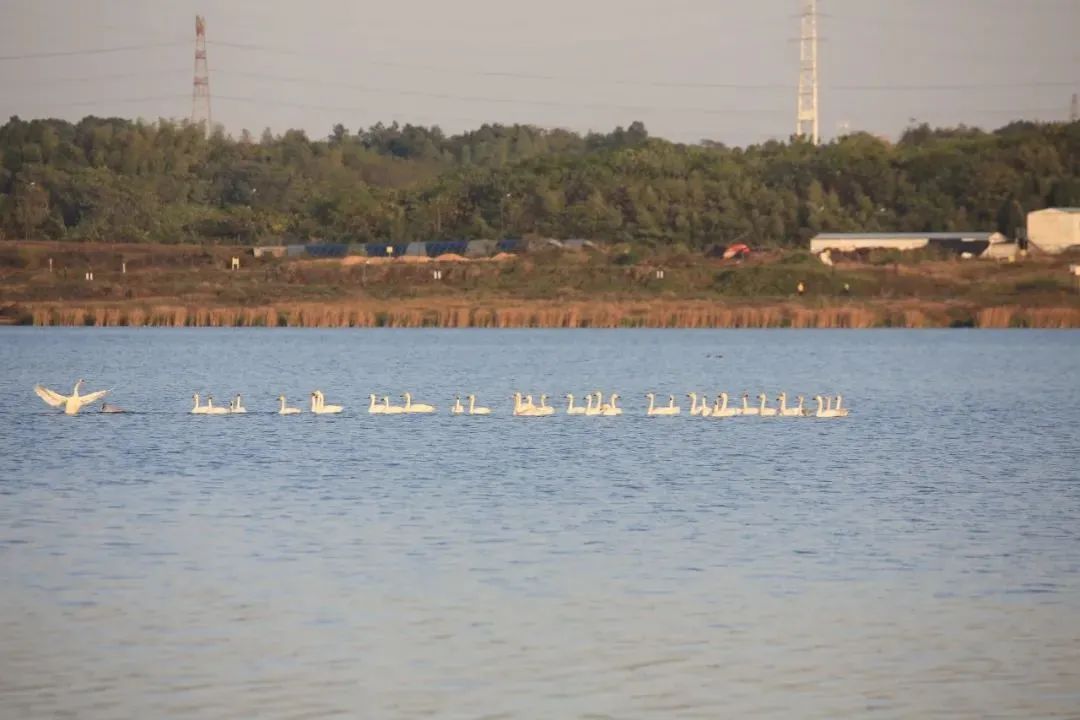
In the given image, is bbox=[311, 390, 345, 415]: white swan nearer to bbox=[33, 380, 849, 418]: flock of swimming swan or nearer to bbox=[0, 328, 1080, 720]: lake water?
bbox=[33, 380, 849, 418]: flock of swimming swan

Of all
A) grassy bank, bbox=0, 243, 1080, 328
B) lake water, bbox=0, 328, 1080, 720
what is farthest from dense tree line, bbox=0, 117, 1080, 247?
lake water, bbox=0, 328, 1080, 720

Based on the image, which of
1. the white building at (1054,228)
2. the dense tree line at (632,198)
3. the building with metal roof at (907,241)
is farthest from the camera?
the dense tree line at (632,198)

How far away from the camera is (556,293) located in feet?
402

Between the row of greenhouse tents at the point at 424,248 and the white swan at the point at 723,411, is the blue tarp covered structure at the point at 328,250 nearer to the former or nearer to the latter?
the row of greenhouse tents at the point at 424,248

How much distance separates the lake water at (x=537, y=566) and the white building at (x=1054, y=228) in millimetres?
84800

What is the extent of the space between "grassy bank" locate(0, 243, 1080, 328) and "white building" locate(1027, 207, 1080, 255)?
11.9 metres

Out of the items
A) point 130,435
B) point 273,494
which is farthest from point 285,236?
point 273,494

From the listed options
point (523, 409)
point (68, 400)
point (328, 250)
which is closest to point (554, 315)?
point (328, 250)

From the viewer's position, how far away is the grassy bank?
11300 cm

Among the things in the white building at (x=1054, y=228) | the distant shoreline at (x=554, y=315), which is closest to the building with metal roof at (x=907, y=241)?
the white building at (x=1054, y=228)

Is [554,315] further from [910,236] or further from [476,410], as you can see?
[476,410]

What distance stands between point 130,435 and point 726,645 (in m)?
28.6

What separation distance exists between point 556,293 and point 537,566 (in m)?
96.1

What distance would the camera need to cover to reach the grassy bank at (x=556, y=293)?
11300 centimetres
